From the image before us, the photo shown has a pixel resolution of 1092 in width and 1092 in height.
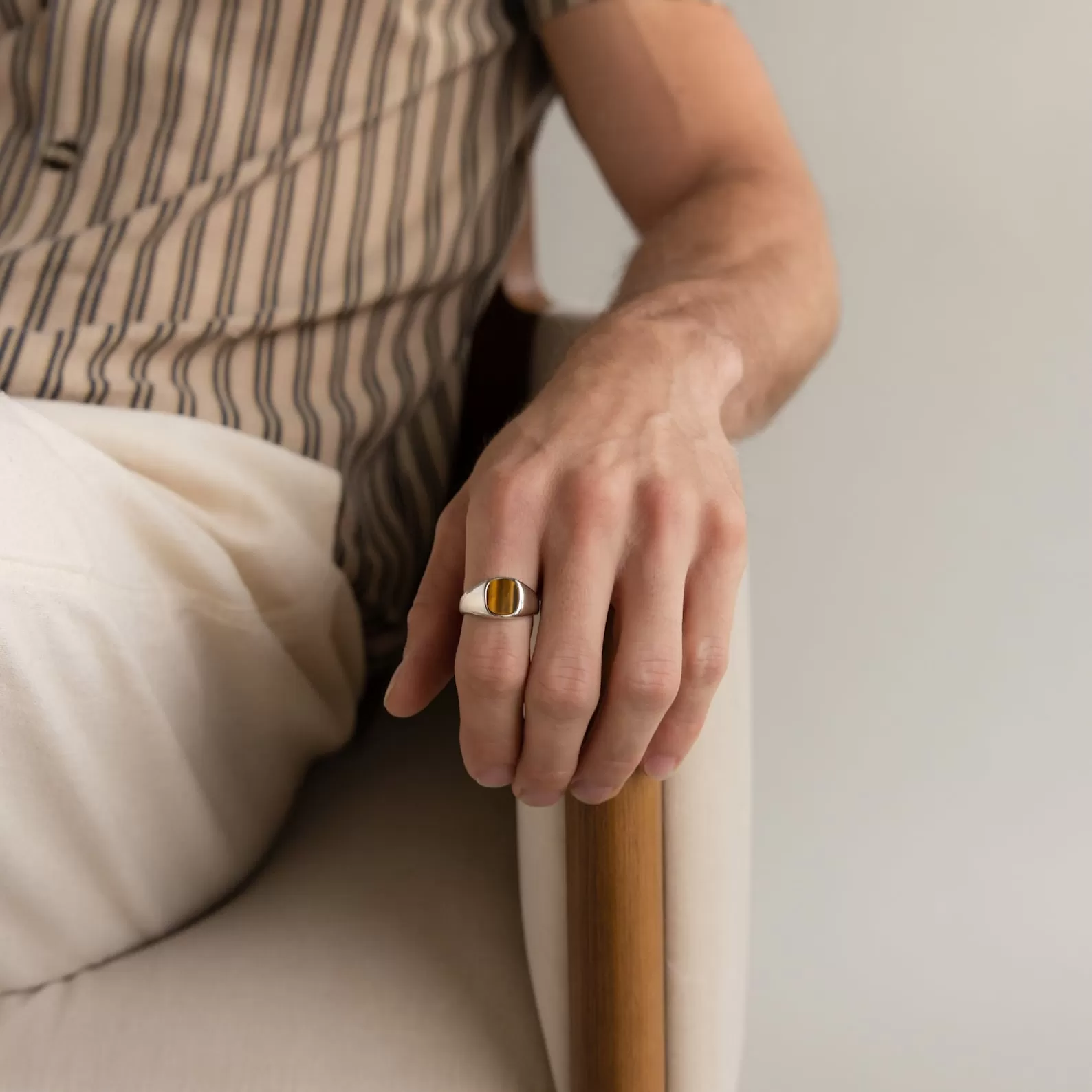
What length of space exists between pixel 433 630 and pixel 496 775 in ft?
0.17

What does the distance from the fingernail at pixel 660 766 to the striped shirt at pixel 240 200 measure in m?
0.31

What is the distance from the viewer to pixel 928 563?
87 cm

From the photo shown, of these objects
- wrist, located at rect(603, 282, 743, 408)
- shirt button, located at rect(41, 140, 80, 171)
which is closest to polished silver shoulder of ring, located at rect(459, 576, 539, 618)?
wrist, located at rect(603, 282, 743, 408)

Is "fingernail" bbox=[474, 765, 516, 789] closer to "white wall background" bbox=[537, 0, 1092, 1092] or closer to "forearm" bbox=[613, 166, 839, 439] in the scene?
"forearm" bbox=[613, 166, 839, 439]

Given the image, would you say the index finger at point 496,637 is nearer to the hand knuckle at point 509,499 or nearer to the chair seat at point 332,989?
the hand knuckle at point 509,499

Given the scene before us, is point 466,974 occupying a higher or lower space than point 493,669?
lower

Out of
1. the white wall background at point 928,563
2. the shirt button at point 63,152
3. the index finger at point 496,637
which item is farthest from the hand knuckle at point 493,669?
the white wall background at point 928,563

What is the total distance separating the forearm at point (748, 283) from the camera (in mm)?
452

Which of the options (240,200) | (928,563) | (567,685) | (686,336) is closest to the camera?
(567,685)

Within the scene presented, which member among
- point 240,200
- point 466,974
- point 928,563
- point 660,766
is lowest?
point 928,563

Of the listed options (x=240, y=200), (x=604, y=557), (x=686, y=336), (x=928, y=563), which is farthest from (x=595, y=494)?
(x=928, y=563)

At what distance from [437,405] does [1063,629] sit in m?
0.58

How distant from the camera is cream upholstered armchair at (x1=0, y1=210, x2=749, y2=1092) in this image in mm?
378

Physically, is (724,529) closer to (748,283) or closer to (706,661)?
(706,661)
